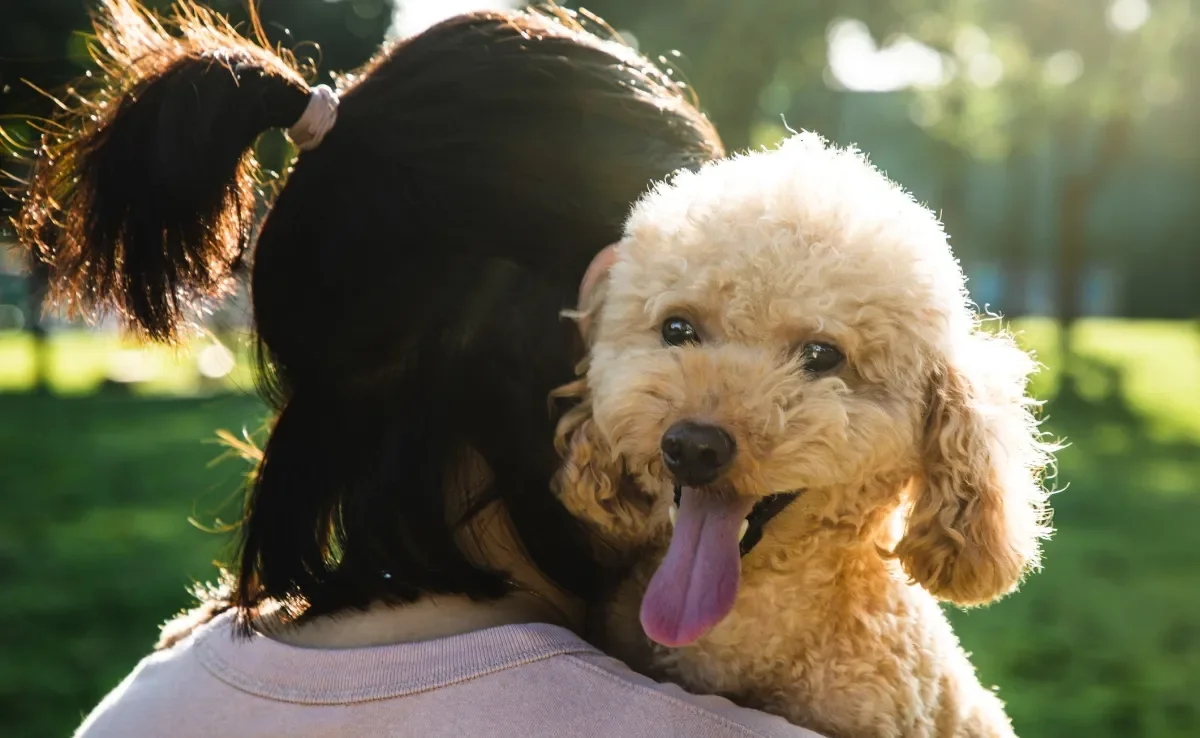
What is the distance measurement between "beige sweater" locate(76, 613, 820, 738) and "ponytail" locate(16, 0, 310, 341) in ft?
1.50

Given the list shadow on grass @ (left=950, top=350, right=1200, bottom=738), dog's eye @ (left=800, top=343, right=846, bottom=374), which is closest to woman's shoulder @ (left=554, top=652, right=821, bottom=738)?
dog's eye @ (left=800, top=343, right=846, bottom=374)

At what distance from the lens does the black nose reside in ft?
4.64

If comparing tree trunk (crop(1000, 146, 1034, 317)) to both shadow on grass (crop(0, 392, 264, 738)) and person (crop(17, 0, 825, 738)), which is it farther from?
person (crop(17, 0, 825, 738))

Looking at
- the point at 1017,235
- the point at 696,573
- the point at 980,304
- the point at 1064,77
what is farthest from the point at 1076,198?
the point at 696,573

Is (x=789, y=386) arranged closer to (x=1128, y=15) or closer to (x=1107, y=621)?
(x=1107, y=621)

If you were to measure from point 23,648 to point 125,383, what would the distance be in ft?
39.7

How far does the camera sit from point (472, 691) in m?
1.25

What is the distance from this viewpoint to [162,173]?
1.40 metres

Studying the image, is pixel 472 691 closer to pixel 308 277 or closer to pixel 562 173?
pixel 308 277

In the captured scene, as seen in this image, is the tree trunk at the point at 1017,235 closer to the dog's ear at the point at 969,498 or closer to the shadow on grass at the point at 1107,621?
the shadow on grass at the point at 1107,621

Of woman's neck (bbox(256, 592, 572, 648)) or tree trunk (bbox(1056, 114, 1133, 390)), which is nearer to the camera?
woman's neck (bbox(256, 592, 572, 648))

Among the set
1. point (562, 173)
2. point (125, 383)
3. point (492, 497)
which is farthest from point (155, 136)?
point (125, 383)

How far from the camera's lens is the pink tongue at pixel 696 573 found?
4.71 ft

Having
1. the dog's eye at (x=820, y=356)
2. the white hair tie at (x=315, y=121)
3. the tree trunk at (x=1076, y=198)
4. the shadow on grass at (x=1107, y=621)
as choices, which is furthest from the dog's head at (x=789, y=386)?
the tree trunk at (x=1076, y=198)
